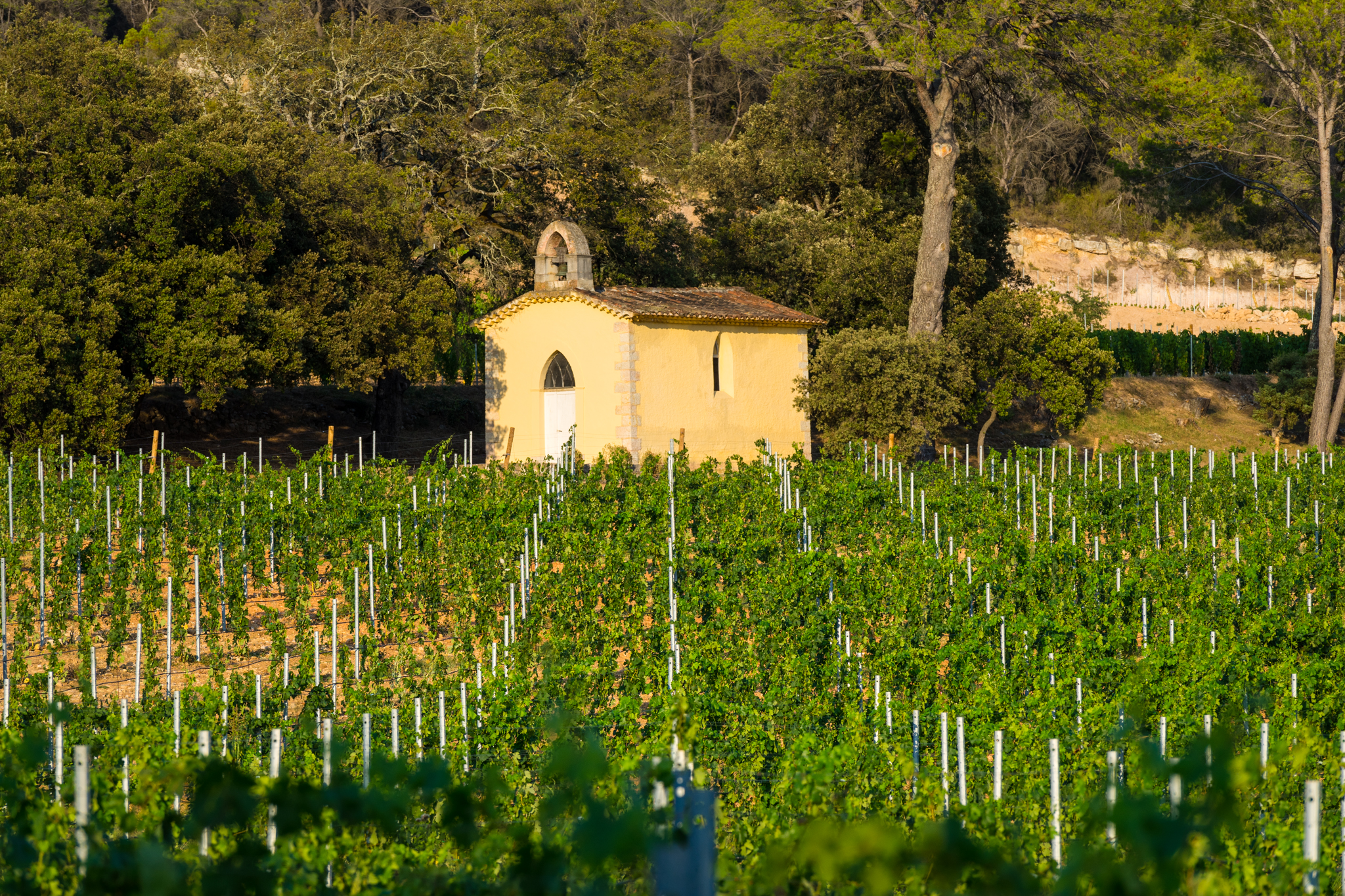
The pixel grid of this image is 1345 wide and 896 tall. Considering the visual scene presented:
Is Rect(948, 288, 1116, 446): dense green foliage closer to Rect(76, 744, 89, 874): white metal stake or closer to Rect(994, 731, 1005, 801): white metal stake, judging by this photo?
Rect(994, 731, 1005, 801): white metal stake

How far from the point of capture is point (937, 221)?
28.3m

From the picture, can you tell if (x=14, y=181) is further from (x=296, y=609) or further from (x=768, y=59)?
(x=768, y=59)

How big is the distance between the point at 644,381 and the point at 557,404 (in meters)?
2.52

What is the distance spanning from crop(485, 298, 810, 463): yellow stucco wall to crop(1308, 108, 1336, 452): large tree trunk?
1197cm

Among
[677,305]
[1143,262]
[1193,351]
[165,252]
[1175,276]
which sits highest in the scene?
[1143,262]

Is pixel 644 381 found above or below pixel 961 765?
above

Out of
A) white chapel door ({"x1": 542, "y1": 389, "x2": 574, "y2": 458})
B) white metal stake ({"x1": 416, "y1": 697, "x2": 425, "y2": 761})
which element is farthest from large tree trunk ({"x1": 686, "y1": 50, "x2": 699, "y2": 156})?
white metal stake ({"x1": 416, "y1": 697, "x2": 425, "y2": 761})

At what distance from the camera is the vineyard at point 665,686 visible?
3430 millimetres

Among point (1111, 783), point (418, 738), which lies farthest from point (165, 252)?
point (1111, 783)

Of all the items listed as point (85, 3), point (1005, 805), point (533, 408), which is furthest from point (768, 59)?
point (1005, 805)

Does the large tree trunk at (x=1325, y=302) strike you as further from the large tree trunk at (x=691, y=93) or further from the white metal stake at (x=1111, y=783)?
the large tree trunk at (x=691, y=93)

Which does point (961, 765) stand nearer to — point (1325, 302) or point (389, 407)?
point (389, 407)

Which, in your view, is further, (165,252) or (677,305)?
(677,305)

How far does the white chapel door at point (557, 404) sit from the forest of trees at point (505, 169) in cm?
251
